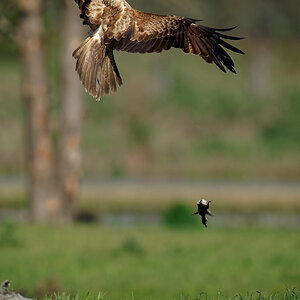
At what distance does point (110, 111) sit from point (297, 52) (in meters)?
12.9

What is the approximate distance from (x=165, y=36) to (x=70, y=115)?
36.5 ft

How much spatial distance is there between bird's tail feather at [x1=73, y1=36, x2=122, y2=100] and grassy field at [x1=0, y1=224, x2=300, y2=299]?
3.44 m

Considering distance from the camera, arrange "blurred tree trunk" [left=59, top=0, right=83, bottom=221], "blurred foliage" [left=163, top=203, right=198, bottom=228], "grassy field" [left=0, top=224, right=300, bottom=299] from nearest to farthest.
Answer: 1. "grassy field" [left=0, top=224, right=300, bottom=299]
2. "blurred foliage" [left=163, top=203, right=198, bottom=228]
3. "blurred tree trunk" [left=59, top=0, right=83, bottom=221]

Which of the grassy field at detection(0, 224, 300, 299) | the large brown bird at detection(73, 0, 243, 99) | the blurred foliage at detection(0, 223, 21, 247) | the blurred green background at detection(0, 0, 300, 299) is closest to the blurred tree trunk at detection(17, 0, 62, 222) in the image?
the blurred green background at detection(0, 0, 300, 299)

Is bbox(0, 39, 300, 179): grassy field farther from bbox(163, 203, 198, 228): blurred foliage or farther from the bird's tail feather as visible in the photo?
the bird's tail feather

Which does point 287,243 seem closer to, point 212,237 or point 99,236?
point 212,237

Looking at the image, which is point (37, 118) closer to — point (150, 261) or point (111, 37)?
point (150, 261)

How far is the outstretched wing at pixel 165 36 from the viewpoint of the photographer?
270 inches

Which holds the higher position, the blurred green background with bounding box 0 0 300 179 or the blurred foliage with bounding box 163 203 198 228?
the blurred green background with bounding box 0 0 300 179

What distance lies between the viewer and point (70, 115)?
18031 millimetres

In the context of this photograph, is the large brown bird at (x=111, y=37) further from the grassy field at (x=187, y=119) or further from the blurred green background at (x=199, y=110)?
the grassy field at (x=187, y=119)

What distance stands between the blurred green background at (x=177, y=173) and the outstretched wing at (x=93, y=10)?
2.39 metres

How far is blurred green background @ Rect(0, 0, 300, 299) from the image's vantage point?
11.9m

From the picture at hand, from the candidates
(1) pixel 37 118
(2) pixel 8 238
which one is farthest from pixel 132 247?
(1) pixel 37 118
